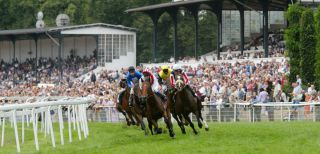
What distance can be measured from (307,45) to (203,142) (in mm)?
15464

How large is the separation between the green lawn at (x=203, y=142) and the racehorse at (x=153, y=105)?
1.35 ft

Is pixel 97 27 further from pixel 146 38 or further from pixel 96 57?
pixel 146 38

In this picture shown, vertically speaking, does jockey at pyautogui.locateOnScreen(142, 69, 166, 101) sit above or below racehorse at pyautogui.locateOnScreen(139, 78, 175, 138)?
above

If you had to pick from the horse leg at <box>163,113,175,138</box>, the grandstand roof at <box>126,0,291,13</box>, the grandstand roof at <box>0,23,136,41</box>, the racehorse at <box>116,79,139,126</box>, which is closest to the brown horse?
the horse leg at <box>163,113,175,138</box>

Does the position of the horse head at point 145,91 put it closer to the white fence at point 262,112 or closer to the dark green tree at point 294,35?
the white fence at point 262,112

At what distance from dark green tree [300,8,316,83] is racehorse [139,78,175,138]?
12672mm

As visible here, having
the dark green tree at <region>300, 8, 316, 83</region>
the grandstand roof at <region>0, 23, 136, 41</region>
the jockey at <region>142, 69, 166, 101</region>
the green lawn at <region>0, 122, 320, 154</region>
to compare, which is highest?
the grandstand roof at <region>0, 23, 136, 41</region>

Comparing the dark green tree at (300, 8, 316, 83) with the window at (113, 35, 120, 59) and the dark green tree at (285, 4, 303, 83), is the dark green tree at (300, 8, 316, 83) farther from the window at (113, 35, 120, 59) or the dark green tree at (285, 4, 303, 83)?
the window at (113, 35, 120, 59)

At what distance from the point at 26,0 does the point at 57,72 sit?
2539 centimetres

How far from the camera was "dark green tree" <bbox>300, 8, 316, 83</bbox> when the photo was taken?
30.4m

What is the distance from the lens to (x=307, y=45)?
101ft

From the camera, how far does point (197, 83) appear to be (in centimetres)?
3131

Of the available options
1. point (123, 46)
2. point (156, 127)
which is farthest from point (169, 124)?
point (123, 46)

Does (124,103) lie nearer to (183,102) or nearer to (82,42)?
(183,102)
